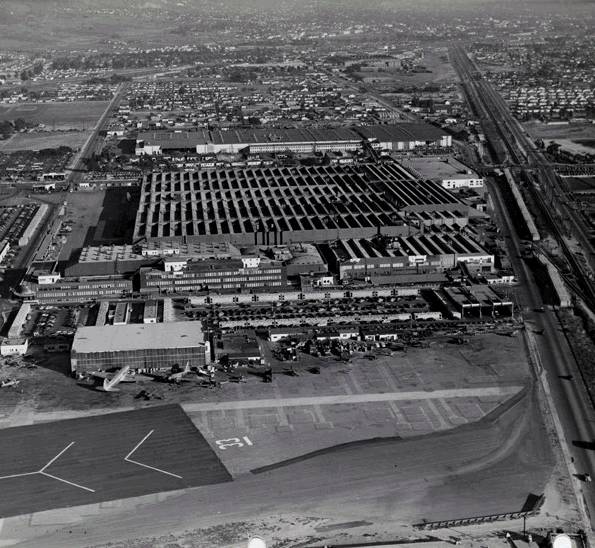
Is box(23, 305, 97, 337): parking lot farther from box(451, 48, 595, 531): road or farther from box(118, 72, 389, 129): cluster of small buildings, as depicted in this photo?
box(118, 72, 389, 129): cluster of small buildings

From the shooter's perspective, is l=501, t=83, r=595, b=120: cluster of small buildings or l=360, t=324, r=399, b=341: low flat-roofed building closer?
l=360, t=324, r=399, b=341: low flat-roofed building

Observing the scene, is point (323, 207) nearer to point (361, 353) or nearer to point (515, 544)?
point (361, 353)

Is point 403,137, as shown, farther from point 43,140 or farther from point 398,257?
point 43,140

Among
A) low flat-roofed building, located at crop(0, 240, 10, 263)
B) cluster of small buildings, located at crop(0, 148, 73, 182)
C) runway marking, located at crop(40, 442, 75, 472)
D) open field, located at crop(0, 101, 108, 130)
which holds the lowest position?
open field, located at crop(0, 101, 108, 130)

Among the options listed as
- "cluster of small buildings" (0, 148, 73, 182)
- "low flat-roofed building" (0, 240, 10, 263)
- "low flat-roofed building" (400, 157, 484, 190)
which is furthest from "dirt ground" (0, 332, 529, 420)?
"cluster of small buildings" (0, 148, 73, 182)

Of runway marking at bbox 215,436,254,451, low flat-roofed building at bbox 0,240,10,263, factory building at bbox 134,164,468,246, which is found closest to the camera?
runway marking at bbox 215,436,254,451

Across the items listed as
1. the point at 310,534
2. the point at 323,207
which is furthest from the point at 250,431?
the point at 323,207
